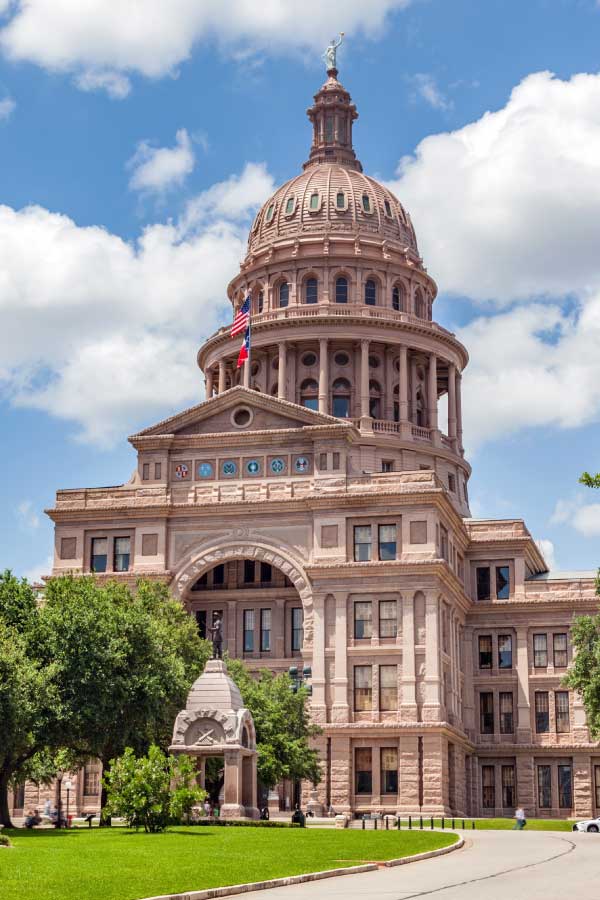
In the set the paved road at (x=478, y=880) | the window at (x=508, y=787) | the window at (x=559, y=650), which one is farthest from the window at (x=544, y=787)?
the paved road at (x=478, y=880)

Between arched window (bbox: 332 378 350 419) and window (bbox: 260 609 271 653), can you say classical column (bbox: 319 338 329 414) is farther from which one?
window (bbox: 260 609 271 653)

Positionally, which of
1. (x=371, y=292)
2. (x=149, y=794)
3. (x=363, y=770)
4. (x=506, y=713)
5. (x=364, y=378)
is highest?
(x=371, y=292)

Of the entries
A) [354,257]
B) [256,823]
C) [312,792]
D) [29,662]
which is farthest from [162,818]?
[354,257]

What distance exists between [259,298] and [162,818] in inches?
2915

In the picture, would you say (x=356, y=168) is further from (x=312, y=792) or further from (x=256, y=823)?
(x=256, y=823)

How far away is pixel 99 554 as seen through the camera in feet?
280

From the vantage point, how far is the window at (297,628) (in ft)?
278

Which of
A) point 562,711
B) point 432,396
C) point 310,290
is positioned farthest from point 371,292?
point 562,711

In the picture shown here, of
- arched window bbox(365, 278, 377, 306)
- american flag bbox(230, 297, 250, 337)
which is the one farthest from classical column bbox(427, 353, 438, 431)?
american flag bbox(230, 297, 250, 337)

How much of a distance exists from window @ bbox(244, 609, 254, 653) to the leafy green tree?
39.1 metres

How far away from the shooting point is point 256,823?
52875mm

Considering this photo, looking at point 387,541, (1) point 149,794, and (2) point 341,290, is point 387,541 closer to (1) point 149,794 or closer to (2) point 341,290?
(2) point 341,290

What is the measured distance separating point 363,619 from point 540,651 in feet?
52.9

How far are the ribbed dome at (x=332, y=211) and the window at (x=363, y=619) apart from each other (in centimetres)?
4218
